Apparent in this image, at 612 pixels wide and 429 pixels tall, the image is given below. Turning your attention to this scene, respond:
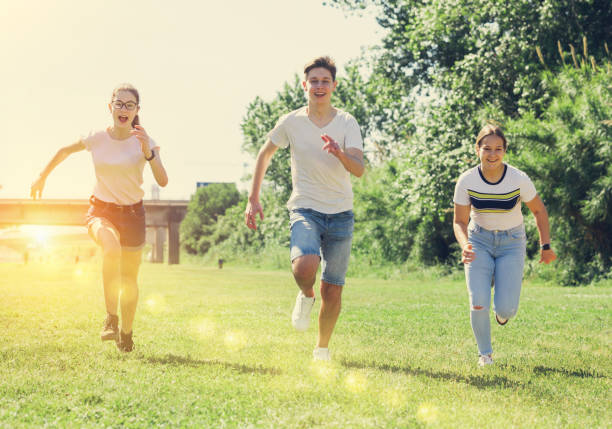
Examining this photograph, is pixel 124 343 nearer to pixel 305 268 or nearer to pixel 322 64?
pixel 305 268

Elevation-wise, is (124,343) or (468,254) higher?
(468,254)

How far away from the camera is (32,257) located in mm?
48375

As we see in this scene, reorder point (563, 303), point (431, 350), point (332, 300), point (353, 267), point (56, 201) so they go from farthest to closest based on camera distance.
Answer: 1. point (56, 201)
2. point (353, 267)
3. point (563, 303)
4. point (431, 350)
5. point (332, 300)

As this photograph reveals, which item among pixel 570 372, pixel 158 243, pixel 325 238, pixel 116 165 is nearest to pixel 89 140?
pixel 116 165

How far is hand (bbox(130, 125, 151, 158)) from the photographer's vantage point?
19.7 feet

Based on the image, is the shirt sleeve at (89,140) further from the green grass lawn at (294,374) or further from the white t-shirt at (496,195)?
the white t-shirt at (496,195)

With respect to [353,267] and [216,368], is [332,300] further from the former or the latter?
[353,267]

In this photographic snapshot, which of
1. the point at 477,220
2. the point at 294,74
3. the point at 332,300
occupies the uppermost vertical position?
the point at 294,74

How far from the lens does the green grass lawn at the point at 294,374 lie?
13.6 ft

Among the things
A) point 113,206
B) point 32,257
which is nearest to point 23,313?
point 113,206

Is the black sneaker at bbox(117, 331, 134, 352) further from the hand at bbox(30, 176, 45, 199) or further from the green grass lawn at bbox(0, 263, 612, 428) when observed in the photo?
the hand at bbox(30, 176, 45, 199)

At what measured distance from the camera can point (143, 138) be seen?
19.7 ft

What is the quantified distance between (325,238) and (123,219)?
6.36 ft

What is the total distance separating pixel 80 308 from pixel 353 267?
Answer: 20929 millimetres
